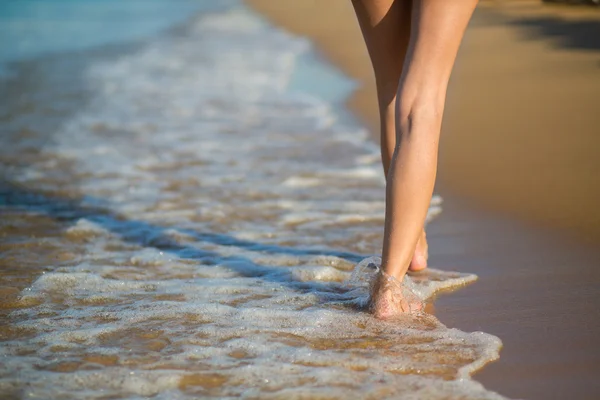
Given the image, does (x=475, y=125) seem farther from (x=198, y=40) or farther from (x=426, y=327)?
(x=198, y=40)

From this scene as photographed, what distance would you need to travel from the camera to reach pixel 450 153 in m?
4.80

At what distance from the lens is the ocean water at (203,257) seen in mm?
2277

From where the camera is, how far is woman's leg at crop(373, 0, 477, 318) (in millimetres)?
2529

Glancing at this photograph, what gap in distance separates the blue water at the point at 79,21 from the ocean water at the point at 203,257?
513cm

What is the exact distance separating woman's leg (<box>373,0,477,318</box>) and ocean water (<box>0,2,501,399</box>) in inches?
10.2

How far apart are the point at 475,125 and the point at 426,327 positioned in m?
3.05

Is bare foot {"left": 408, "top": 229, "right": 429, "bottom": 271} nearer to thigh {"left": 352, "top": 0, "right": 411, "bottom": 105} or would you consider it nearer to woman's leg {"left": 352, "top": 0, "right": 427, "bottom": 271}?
A: woman's leg {"left": 352, "top": 0, "right": 427, "bottom": 271}

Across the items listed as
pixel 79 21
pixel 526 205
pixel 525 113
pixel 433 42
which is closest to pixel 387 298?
pixel 433 42

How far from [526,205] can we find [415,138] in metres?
1.41

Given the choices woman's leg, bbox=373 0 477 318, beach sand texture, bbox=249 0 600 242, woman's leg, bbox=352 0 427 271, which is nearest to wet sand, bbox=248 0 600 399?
beach sand texture, bbox=249 0 600 242

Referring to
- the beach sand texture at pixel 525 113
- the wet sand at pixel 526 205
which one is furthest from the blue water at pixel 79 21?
the wet sand at pixel 526 205

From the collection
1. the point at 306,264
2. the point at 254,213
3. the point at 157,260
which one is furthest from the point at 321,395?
the point at 254,213

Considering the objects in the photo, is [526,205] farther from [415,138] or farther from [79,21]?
[79,21]

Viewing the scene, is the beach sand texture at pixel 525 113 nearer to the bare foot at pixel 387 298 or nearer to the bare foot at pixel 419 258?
the bare foot at pixel 419 258
